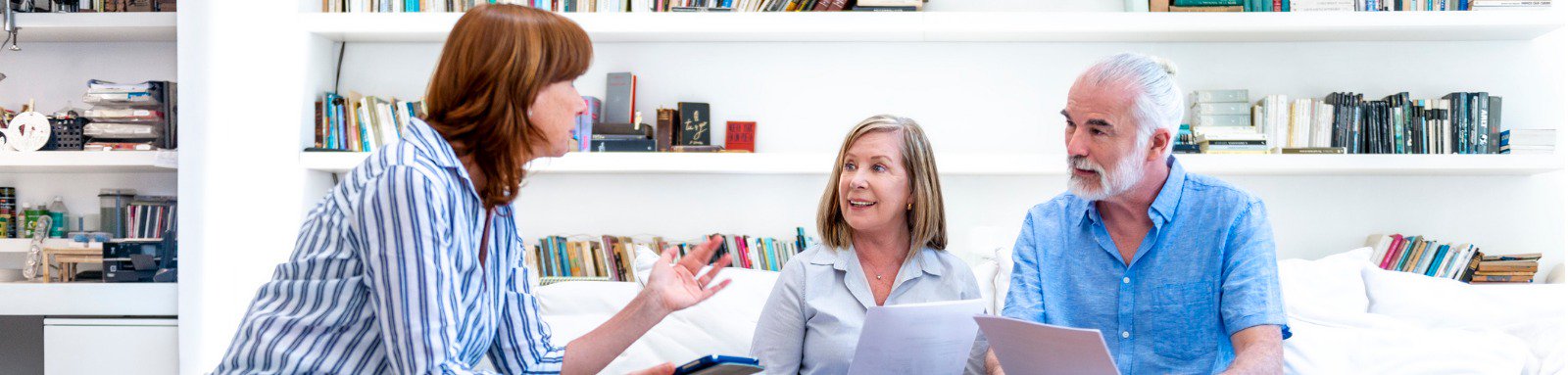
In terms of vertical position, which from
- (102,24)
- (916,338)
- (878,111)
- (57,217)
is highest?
(102,24)

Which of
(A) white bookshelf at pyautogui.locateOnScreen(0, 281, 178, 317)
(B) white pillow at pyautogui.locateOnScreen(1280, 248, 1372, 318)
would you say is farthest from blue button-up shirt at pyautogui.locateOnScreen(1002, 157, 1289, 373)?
(A) white bookshelf at pyautogui.locateOnScreen(0, 281, 178, 317)

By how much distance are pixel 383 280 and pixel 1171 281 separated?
4.28 feet

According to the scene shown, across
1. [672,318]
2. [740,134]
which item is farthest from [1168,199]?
[740,134]

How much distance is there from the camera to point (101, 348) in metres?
3.03

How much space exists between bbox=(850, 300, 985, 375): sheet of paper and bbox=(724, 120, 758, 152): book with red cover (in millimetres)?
1624

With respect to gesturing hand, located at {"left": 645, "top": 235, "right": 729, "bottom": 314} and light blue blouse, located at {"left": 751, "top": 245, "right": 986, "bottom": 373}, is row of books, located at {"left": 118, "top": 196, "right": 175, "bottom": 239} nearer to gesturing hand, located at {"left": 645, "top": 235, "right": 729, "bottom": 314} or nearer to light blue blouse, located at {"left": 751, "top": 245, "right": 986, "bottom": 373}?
light blue blouse, located at {"left": 751, "top": 245, "right": 986, "bottom": 373}

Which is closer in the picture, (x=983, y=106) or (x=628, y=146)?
(x=628, y=146)

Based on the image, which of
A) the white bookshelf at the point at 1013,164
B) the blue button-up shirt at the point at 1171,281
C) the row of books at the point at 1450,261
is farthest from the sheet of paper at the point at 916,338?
the row of books at the point at 1450,261

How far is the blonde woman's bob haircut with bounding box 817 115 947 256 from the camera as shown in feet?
7.39

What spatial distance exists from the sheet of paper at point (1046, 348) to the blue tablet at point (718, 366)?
0.38 meters

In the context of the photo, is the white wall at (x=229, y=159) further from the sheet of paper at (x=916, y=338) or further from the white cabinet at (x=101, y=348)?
the sheet of paper at (x=916, y=338)

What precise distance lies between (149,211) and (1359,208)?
3.69 metres

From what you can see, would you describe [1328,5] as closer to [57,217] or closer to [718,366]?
[718,366]

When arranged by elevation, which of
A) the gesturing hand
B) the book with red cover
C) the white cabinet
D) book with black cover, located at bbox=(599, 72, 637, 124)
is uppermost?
book with black cover, located at bbox=(599, 72, 637, 124)
